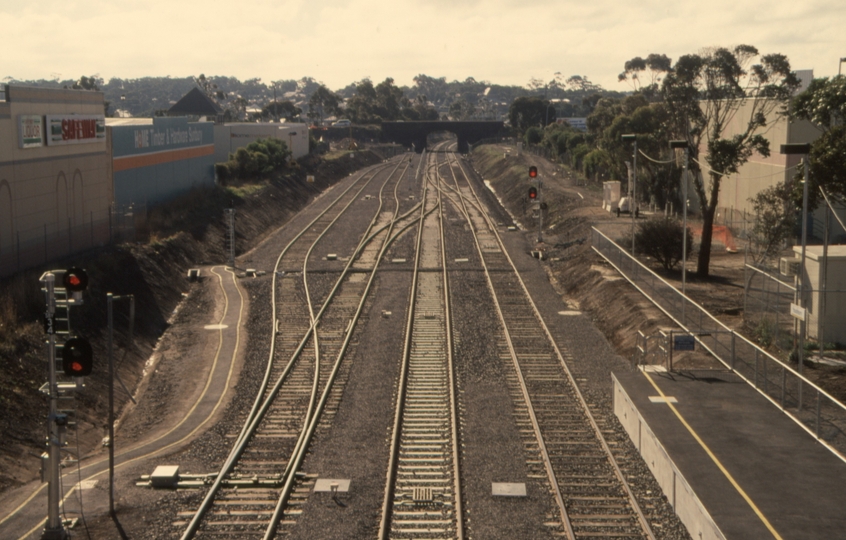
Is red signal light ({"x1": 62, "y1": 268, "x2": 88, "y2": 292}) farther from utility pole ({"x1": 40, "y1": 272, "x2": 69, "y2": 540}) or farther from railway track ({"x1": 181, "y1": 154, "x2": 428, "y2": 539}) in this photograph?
railway track ({"x1": 181, "y1": 154, "x2": 428, "y2": 539})

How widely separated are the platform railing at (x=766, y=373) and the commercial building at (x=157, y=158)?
81.3 ft

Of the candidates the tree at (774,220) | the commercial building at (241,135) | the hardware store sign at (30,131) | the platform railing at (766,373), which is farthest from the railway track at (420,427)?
the commercial building at (241,135)

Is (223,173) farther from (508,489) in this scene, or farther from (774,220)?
(508,489)

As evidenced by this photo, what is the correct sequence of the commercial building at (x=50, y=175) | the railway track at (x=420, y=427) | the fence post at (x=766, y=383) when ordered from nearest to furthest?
1. the railway track at (x=420, y=427)
2. the fence post at (x=766, y=383)
3. the commercial building at (x=50, y=175)

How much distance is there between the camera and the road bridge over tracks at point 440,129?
15275 centimetres

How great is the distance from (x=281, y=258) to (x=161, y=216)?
24.3ft

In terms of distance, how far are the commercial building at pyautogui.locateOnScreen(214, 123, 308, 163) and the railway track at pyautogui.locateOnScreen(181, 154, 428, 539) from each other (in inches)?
1774

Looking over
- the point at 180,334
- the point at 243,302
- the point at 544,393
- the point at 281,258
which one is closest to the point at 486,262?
the point at 281,258

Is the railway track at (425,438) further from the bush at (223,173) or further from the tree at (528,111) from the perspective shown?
the tree at (528,111)

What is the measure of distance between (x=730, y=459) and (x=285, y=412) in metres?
9.40

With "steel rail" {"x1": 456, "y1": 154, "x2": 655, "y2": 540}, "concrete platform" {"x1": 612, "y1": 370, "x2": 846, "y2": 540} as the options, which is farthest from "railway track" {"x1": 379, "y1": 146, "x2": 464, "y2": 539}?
"concrete platform" {"x1": 612, "y1": 370, "x2": 846, "y2": 540}

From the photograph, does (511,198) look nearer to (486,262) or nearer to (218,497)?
(486,262)

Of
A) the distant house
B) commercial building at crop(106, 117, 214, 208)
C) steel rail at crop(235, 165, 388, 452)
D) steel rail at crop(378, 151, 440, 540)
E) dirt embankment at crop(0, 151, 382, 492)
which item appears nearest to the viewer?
steel rail at crop(378, 151, 440, 540)

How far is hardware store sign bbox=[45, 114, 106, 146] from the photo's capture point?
3125cm
